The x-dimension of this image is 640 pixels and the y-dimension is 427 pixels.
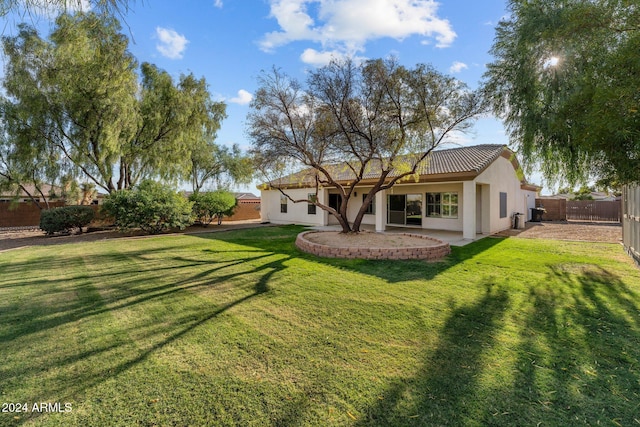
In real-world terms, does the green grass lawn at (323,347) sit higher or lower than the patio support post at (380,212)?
lower

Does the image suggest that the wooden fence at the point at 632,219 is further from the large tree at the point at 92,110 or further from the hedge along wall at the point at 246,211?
the hedge along wall at the point at 246,211

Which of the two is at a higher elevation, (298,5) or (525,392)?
(298,5)

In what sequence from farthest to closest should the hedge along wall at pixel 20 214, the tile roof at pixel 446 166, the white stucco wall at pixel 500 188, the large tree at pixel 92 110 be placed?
the hedge along wall at pixel 20 214 → the large tree at pixel 92 110 → the white stucco wall at pixel 500 188 → the tile roof at pixel 446 166

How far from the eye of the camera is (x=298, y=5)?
867 cm

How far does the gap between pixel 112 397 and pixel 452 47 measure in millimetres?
11263

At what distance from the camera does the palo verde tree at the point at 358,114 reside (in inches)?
352

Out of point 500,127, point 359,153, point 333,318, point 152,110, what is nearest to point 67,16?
point 333,318

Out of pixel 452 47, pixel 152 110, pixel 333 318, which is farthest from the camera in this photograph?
pixel 152 110

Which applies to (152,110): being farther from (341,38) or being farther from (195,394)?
(195,394)

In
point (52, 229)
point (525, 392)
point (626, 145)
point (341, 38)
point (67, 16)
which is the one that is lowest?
point (525, 392)

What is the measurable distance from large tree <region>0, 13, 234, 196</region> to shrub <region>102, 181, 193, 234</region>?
2813 mm

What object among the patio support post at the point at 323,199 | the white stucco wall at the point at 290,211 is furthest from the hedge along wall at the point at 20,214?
the patio support post at the point at 323,199

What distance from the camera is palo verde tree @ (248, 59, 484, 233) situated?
8.93m

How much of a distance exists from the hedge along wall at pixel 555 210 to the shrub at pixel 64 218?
29023 millimetres
